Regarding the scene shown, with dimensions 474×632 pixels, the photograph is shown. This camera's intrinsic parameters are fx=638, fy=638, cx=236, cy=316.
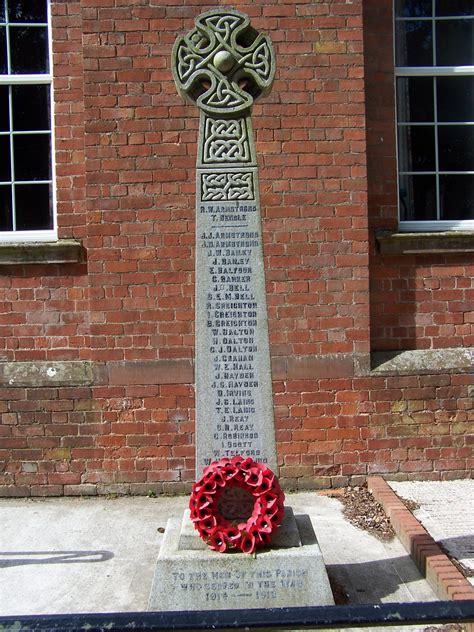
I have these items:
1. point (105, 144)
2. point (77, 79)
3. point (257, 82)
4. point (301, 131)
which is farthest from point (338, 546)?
point (77, 79)

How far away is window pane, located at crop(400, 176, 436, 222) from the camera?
630cm

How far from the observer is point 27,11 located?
610cm

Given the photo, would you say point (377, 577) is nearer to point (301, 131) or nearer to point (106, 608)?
point (106, 608)

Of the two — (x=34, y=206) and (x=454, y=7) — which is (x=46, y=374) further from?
(x=454, y=7)

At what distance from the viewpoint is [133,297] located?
578 centimetres

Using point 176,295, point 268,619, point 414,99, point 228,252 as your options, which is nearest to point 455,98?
point 414,99

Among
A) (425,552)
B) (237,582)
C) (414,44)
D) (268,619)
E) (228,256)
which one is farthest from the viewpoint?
(414,44)

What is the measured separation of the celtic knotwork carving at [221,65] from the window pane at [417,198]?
2949mm

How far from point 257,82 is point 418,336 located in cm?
324

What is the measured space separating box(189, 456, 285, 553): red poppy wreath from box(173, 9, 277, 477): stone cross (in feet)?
0.50

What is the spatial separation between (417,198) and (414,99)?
98cm

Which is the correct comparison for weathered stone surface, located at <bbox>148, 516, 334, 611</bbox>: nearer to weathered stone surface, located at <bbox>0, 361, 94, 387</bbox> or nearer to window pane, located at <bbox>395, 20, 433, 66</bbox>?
weathered stone surface, located at <bbox>0, 361, 94, 387</bbox>

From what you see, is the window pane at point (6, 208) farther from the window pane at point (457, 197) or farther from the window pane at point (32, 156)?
the window pane at point (457, 197)

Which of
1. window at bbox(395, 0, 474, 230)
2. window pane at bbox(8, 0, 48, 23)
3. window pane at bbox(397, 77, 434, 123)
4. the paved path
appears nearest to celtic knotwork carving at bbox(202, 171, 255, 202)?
the paved path
